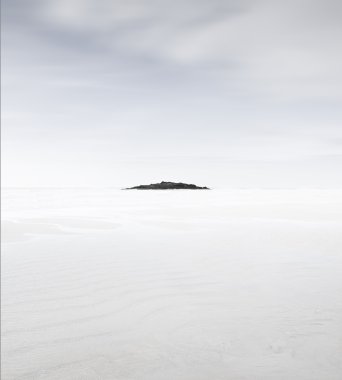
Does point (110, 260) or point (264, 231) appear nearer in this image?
point (110, 260)

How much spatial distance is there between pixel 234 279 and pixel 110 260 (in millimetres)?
1950

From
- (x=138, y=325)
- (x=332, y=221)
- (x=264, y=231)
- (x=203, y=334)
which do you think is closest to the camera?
(x=203, y=334)

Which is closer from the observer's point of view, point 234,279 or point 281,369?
point 281,369

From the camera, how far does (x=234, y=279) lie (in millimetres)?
4770

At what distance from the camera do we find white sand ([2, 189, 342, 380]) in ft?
8.59

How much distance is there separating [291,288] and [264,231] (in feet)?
14.8

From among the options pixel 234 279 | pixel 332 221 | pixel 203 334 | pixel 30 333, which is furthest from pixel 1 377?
pixel 332 221

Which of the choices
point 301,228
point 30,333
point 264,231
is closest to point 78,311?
point 30,333

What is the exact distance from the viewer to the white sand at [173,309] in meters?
2.62

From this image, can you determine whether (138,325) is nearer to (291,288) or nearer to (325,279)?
(291,288)

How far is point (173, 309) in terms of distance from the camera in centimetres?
377

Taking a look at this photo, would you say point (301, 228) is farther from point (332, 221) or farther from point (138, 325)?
point (138, 325)

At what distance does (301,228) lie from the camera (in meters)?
9.20

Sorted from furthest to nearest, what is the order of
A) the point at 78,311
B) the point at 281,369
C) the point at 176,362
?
the point at 78,311 → the point at 176,362 → the point at 281,369
